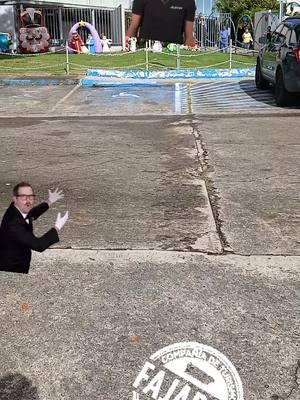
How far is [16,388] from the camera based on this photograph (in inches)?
131

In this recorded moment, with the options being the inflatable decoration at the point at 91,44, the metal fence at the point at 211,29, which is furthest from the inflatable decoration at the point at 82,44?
the metal fence at the point at 211,29

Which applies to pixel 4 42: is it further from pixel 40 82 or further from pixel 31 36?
pixel 40 82

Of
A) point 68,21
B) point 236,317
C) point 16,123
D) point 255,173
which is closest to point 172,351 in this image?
point 236,317

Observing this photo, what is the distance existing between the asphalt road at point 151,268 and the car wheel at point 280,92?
4.00 metres

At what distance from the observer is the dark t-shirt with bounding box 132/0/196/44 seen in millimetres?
2396

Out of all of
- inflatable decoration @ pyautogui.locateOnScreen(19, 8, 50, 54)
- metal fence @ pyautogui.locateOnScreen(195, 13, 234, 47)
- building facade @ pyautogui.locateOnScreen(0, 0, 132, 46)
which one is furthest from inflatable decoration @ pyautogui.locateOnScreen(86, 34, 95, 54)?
metal fence @ pyautogui.locateOnScreen(195, 13, 234, 47)

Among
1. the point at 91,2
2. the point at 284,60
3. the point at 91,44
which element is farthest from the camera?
the point at 91,2

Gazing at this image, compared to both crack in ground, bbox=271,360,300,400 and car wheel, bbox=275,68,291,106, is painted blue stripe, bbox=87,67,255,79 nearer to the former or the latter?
car wheel, bbox=275,68,291,106

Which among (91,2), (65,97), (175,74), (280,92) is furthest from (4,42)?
(280,92)

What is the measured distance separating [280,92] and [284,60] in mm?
806

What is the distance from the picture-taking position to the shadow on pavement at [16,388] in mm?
3236

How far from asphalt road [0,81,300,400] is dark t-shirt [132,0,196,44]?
1954 mm

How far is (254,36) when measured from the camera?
36.3 m

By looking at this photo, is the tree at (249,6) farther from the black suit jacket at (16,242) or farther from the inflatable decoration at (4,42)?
the black suit jacket at (16,242)
